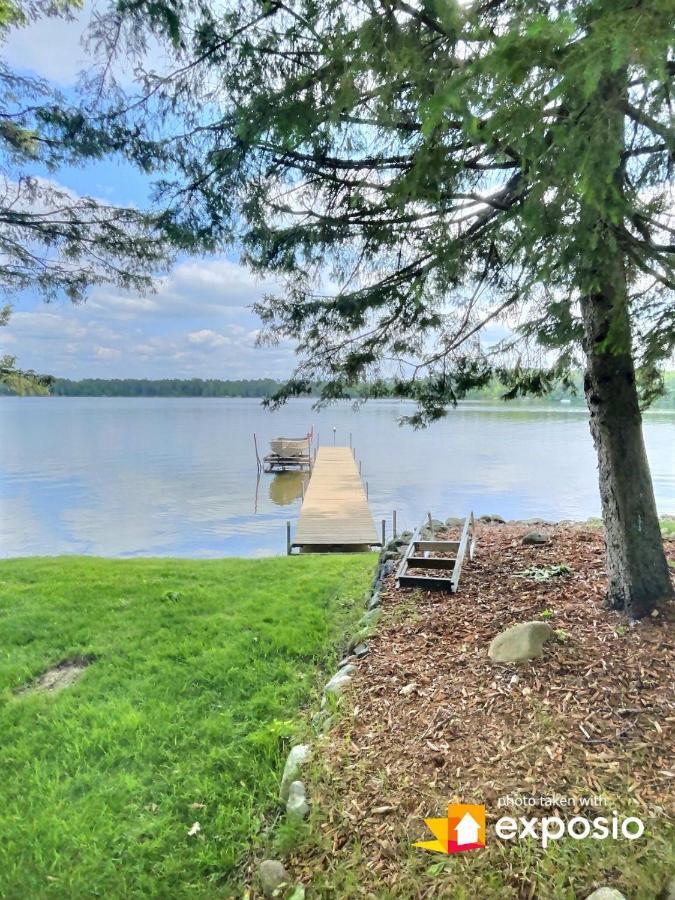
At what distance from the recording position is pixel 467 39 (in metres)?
1.79

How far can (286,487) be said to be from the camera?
22812 millimetres

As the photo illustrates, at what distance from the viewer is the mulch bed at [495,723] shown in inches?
75.3

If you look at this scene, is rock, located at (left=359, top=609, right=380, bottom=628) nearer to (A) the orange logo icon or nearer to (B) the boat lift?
(A) the orange logo icon

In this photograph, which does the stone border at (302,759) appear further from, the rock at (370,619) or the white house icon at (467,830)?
the white house icon at (467,830)

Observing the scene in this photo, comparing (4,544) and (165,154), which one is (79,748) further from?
(4,544)

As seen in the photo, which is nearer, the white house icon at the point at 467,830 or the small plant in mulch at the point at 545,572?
the white house icon at the point at 467,830

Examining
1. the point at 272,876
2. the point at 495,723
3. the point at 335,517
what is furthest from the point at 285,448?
the point at 272,876

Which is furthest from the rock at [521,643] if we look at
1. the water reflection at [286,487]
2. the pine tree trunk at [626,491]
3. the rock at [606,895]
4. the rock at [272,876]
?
the water reflection at [286,487]

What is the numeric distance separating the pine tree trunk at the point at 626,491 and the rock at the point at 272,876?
2.47 meters

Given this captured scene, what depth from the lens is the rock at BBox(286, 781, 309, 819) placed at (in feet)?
6.86

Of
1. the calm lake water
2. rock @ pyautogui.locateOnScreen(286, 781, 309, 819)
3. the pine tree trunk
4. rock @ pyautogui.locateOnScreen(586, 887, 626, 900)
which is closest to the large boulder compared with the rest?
rock @ pyautogui.locateOnScreen(286, 781, 309, 819)

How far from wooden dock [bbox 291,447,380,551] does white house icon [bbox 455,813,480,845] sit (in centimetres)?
840

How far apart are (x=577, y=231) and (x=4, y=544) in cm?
1502

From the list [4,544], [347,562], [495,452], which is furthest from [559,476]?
[4,544]
